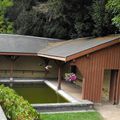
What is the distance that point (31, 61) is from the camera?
70.8ft

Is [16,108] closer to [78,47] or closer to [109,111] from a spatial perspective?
[109,111]

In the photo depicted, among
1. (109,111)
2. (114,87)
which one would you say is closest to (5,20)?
(114,87)

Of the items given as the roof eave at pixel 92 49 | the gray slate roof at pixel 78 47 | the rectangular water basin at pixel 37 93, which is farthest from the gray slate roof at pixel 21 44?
the roof eave at pixel 92 49

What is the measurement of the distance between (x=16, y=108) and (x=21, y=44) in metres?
14.6

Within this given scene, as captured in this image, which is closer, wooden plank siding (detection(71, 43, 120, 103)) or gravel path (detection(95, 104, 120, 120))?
gravel path (detection(95, 104, 120, 120))

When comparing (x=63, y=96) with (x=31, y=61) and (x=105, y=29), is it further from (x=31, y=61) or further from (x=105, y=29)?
(x=31, y=61)

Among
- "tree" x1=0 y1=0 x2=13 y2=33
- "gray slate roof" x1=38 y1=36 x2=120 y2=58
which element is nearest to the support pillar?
"gray slate roof" x1=38 y1=36 x2=120 y2=58

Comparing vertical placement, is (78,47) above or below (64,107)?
above

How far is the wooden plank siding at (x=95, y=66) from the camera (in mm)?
13578

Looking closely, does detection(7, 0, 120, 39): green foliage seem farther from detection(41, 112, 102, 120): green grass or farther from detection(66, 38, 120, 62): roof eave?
detection(41, 112, 102, 120): green grass

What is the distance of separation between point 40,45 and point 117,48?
335 inches

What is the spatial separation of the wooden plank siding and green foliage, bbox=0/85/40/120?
6.13m

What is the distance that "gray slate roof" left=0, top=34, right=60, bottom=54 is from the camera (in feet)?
64.6

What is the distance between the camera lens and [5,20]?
122ft
